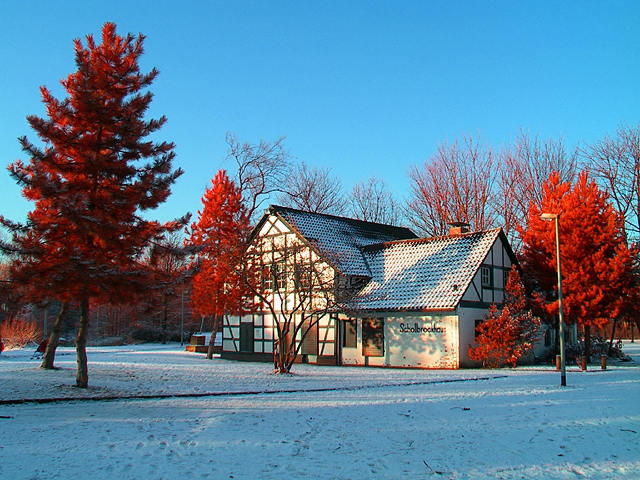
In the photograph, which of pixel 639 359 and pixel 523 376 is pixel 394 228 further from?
pixel 523 376

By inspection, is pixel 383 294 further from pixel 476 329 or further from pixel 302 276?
pixel 302 276

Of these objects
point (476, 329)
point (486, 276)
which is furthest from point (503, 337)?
point (486, 276)

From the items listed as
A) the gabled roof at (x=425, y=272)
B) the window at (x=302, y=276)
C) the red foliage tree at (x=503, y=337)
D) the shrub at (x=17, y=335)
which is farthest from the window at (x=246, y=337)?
the shrub at (x=17, y=335)

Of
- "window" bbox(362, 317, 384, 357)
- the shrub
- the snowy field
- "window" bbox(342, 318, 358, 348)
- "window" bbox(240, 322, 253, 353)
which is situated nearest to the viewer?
the snowy field

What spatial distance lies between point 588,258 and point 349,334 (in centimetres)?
1162

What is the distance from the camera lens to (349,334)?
2842 cm

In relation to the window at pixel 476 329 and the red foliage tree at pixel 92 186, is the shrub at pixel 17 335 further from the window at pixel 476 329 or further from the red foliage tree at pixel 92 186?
the window at pixel 476 329

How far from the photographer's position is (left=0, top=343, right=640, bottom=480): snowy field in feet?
27.2

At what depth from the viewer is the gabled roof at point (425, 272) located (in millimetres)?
25734

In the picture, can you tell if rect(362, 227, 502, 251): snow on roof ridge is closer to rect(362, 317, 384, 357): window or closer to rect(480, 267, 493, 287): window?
rect(480, 267, 493, 287): window

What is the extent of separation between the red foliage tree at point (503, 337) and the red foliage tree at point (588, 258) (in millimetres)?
3155

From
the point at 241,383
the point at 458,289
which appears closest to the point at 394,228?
the point at 458,289

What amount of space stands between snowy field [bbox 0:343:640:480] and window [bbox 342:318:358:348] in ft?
32.9

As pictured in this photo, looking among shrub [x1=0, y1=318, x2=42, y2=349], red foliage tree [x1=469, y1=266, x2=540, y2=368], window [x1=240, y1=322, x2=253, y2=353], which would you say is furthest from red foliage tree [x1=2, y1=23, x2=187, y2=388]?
shrub [x1=0, y1=318, x2=42, y2=349]
